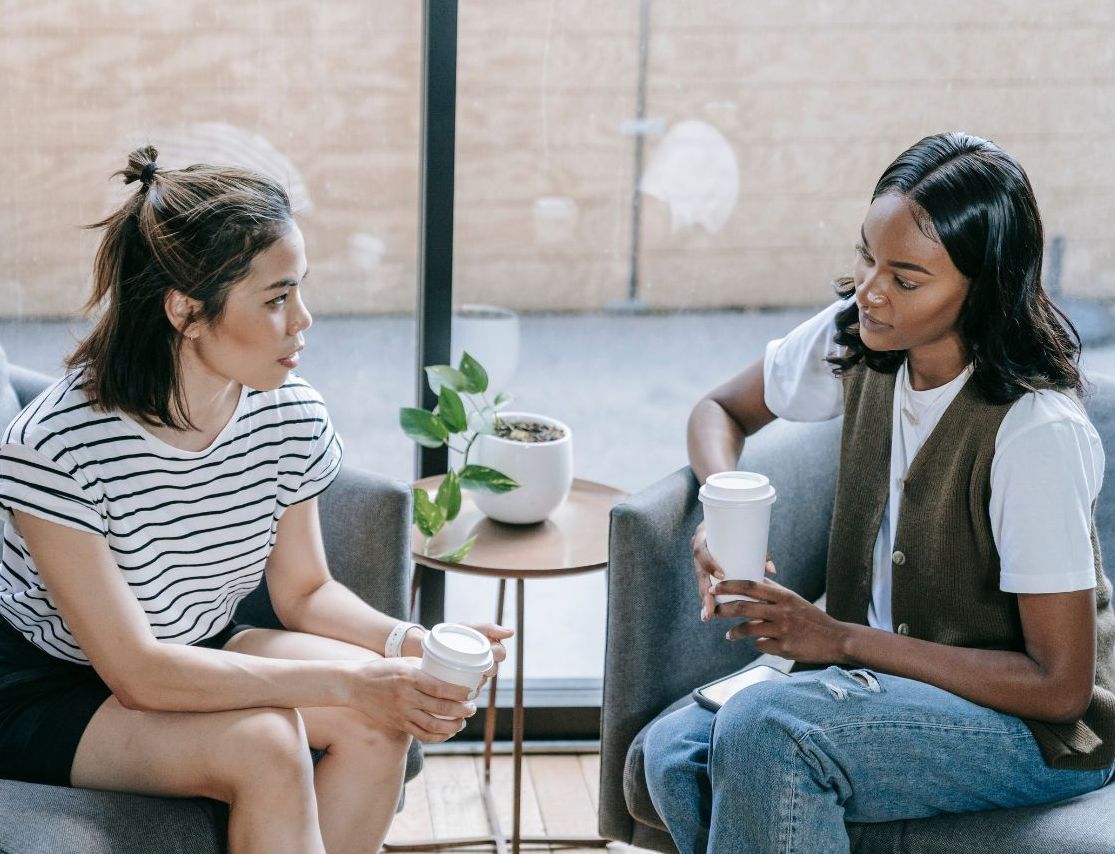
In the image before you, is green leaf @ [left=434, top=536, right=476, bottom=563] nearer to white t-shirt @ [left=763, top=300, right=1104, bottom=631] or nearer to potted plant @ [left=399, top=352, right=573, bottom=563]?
potted plant @ [left=399, top=352, right=573, bottom=563]

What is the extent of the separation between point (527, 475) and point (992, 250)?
83 centimetres

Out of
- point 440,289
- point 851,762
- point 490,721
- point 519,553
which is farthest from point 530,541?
point 851,762

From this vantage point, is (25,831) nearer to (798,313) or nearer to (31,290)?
(31,290)

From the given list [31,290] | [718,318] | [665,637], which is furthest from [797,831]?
[31,290]

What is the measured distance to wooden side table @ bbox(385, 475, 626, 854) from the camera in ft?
6.79

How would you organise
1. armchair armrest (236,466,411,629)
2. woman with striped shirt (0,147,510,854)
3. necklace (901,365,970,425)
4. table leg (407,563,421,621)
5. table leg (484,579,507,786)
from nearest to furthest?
woman with striped shirt (0,147,510,854)
necklace (901,365,970,425)
armchair armrest (236,466,411,629)
table leg (484,579,507,786)
table leg (407,563,421,621)

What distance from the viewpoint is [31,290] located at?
234 cm

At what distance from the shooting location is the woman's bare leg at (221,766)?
5.07ft

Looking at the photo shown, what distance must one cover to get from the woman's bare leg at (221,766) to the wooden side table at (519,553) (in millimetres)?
528

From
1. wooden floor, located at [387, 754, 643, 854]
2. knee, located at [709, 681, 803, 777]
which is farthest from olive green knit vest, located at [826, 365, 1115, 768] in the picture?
wooden floor, located at [387, 754, 643, 854]

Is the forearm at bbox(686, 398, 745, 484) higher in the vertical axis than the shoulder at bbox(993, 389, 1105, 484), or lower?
lower

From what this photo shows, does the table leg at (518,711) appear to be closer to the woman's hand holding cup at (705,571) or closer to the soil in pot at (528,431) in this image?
the soil in pot at (528,431)

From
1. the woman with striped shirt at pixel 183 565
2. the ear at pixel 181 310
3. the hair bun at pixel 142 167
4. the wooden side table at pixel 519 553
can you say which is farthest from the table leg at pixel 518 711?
the hair bun at pixel 142 167

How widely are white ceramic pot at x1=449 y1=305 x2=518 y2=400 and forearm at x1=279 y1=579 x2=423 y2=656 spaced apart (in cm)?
70
